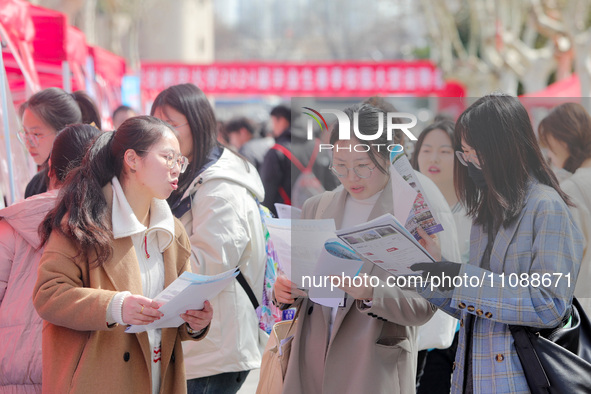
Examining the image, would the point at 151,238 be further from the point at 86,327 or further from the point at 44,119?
the point at 44,119

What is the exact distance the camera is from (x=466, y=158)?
2.32 m

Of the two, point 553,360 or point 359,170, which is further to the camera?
point 359,170

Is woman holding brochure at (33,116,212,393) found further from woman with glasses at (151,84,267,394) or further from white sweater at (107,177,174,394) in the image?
woman with glasses at (151,84,267,394)

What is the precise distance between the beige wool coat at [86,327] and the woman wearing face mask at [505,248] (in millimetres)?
954

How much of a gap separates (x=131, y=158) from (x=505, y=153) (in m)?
1.24

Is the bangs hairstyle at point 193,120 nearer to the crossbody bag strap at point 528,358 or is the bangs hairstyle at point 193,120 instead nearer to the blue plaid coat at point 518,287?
the blue plaid coat at point 518,287

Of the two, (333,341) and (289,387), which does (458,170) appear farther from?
(289,387)

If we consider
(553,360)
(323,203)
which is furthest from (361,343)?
(553,360)

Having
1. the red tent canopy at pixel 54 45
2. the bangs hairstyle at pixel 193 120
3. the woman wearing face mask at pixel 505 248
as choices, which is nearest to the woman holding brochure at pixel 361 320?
the woman wearing face mask at pixel 505 248

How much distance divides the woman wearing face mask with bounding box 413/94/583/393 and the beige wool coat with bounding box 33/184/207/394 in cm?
95

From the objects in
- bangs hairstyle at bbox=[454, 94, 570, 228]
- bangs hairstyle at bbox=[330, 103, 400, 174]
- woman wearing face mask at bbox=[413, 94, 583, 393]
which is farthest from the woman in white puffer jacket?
bangs hairstyle at bbox=[454, 94, 570, 228]

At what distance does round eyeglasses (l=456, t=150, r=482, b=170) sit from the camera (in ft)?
7.51

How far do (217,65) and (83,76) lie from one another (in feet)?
42.4

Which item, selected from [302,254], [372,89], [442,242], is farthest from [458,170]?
[372,89]
